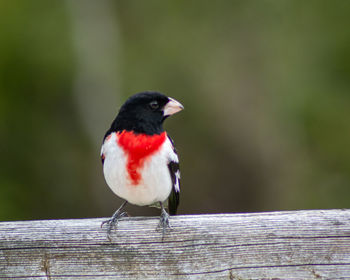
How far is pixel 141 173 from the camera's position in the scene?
297 centimetres

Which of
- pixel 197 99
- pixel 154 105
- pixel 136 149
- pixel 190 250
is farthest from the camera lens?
pixel 197 99

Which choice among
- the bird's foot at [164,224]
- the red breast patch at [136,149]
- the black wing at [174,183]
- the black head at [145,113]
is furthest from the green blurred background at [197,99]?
the bird's foot at [164,224]

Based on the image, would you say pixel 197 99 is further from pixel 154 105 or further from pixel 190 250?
pixel 190 250

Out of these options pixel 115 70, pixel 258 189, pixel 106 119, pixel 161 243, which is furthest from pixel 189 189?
pixel 161 243

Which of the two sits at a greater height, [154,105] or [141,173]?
[154,105]

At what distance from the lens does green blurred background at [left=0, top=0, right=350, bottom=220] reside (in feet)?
23.1

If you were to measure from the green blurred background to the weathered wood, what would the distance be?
14.9ft

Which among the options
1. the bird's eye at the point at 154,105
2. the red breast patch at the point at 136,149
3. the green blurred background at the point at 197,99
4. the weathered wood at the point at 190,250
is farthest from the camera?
the green blurred background at the point at 197,99

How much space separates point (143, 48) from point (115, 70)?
462mm

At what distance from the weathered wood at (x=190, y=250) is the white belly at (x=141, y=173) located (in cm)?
57

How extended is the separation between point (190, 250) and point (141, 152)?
2.41 ft

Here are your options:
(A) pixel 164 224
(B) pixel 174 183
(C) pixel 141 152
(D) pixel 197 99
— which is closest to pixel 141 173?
(C) pixel 141 152

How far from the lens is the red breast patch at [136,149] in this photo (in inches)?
116

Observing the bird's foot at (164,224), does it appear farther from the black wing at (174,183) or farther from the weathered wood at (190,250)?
the black wing at (174,183)
